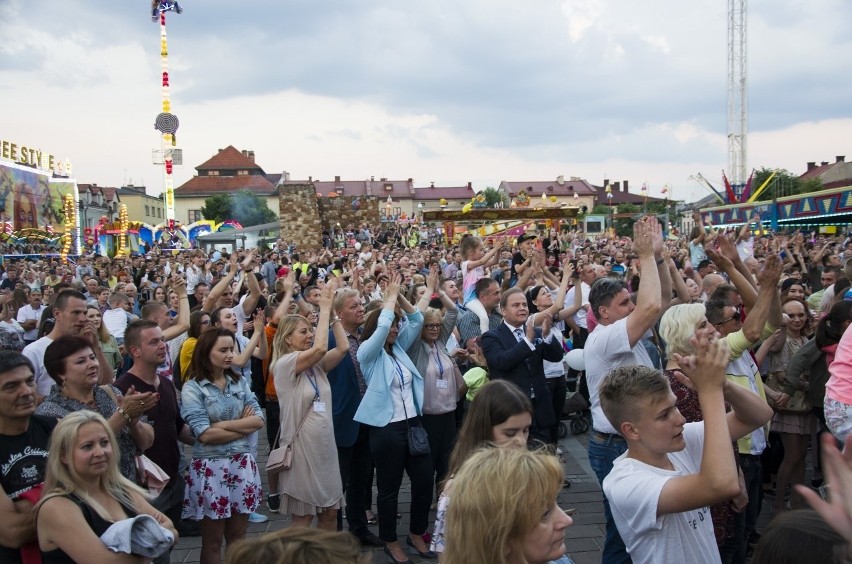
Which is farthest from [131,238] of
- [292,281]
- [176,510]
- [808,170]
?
[808,170]

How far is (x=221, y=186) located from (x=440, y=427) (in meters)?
92.4

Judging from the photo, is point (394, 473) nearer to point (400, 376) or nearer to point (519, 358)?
point (400, 376)

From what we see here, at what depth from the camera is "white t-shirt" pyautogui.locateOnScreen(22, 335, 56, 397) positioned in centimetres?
465

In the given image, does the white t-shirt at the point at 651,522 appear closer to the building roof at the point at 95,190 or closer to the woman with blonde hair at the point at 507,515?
the woman with blonde hair at the point at 507,515

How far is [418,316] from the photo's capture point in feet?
16.9

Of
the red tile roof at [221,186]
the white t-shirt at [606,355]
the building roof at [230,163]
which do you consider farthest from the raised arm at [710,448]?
the building roof at [230,163]

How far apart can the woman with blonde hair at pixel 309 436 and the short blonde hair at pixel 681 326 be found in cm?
210

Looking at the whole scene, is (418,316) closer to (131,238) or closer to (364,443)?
(364,443)

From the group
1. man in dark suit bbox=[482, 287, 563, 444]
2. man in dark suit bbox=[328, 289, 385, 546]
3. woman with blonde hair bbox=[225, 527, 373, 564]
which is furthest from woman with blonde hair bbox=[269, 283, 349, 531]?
woman with blonde hair bbox=[225, 527, 373, 564]

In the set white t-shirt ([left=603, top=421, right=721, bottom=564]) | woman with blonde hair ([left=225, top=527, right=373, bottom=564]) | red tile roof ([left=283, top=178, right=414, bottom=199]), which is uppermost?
red tile roof ([left=283, top=178, right=414, bottom=199])

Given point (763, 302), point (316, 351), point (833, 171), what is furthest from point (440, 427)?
point (833, 171)

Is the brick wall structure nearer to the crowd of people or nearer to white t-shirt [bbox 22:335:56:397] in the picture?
the crowd of people

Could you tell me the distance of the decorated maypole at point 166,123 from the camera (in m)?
53.5

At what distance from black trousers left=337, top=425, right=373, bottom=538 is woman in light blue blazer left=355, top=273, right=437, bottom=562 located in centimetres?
31
